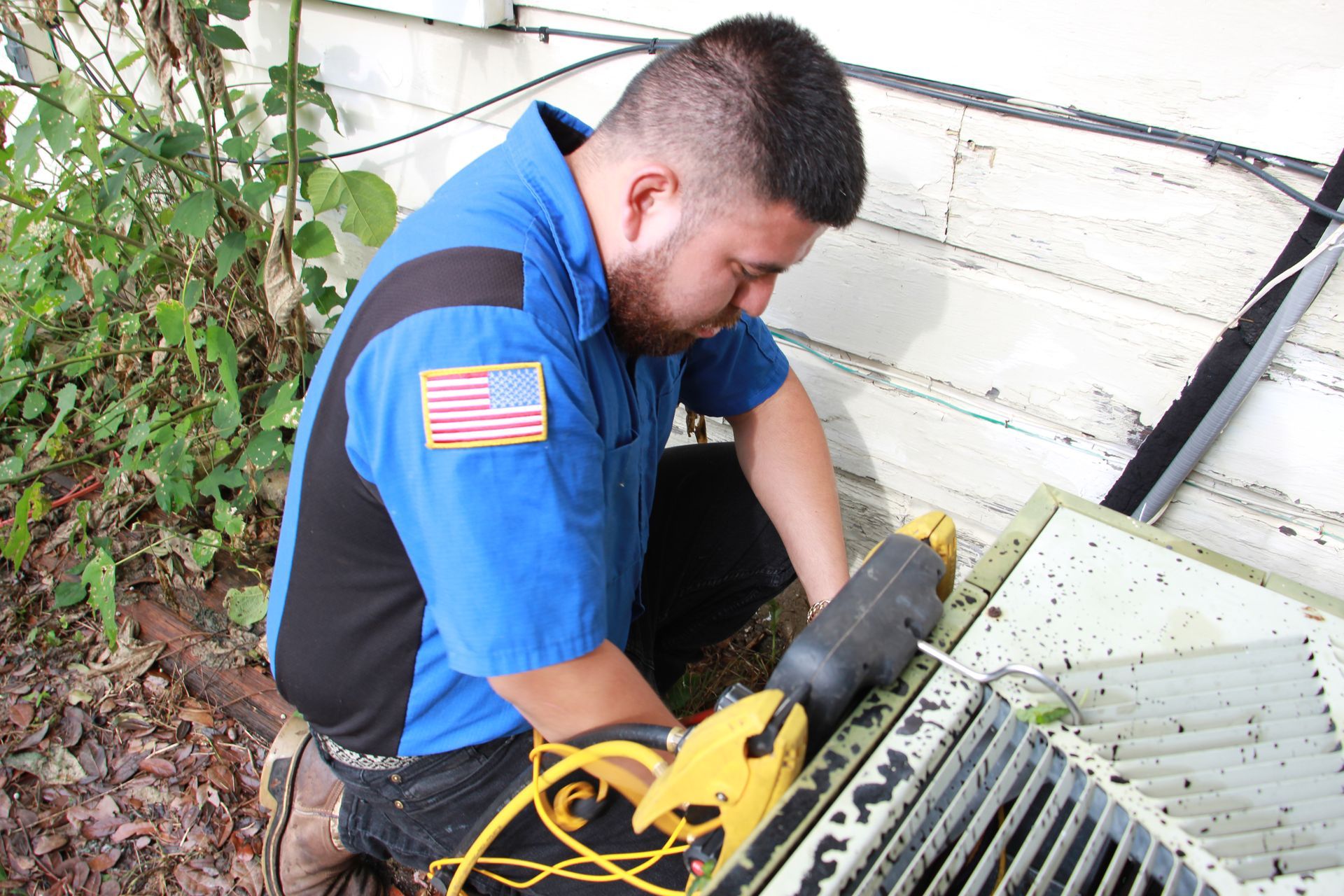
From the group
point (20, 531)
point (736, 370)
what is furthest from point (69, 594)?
point (736, 370)

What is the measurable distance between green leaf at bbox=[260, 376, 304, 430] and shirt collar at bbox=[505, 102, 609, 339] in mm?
1147

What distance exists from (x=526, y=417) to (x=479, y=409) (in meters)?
0.05

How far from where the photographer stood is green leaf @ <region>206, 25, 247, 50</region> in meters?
2.00

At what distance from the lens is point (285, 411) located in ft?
6.91

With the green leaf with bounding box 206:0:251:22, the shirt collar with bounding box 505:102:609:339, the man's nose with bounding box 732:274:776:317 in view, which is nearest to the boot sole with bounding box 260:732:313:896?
the shirt collar with bounding box 505:102:609:339

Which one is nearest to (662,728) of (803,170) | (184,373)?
(803,170)

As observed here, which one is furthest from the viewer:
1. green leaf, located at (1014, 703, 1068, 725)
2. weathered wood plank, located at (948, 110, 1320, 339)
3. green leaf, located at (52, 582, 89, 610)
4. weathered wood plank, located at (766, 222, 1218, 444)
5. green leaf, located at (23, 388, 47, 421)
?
green leaf, located at (23, 388, 47, 421)

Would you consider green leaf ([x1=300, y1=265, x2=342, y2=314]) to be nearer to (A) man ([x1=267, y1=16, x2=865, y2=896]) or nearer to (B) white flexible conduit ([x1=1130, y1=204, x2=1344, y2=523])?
(A) man ([x1=267, y1=16, x2=865, y2=896])

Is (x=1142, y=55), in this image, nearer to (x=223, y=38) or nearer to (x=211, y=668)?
(x=223, y=38)

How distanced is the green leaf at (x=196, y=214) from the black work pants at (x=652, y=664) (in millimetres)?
1151

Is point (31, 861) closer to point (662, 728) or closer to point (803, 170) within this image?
point (662, 728)

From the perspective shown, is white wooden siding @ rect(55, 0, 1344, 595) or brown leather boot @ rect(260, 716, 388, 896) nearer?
white wooden siding @ rect(55, 0, 1344, 595)

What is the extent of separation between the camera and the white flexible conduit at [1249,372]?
128cm

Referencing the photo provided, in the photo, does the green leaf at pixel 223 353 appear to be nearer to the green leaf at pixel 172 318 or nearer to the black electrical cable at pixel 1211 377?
the green leaf at pixel 172 318
